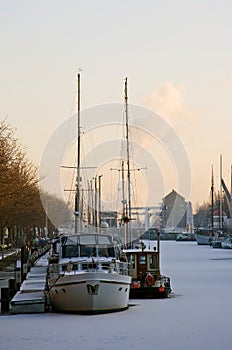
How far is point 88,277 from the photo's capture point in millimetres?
33469

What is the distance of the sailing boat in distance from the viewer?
3372 centimetres

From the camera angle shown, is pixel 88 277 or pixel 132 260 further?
pixel 132 260

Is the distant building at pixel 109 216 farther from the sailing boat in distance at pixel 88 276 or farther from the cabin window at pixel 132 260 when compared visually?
the sailing boat in distance at pixel 88 276

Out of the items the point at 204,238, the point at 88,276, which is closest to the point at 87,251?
the point at 88,276

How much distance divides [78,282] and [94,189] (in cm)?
6231

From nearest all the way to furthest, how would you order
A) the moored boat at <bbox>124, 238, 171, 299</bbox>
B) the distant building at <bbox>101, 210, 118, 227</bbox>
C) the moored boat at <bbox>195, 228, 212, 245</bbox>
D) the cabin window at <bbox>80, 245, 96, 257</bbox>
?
the cabin window at <bbox>80, 245, 96, 257</bbox> < the moored boat at <bbox>124, 238, 171, 299</bbox> < the distant building at <bbox>101, 210, 118, 227</bbox> < the moored boat at <bbox>195, 228, 212, 245</bbox>

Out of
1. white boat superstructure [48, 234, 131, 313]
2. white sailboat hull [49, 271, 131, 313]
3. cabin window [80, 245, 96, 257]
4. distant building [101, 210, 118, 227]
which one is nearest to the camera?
white sailboat hull [49, 271, 131, 313]

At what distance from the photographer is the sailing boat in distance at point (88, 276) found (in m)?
33.7

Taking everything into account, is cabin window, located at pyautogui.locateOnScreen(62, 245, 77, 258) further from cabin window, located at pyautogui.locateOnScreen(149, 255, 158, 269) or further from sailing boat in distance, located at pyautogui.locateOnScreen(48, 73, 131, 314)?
cabin window, located at pyautogui.locateOnScreen(149, 255, 158, 269)

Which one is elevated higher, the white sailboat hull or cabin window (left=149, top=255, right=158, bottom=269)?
cabin window (left=149, top=255, right=158, bottom=269)

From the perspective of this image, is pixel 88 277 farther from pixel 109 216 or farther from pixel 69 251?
pixel 109 216

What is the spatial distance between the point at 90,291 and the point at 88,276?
23.9 inches

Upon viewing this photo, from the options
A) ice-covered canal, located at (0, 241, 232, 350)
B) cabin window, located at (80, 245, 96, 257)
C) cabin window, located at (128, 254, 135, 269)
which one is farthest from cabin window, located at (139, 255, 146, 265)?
cabin window, located at (80, 245, 96, 257)

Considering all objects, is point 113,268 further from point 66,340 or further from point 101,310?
point 66,340
